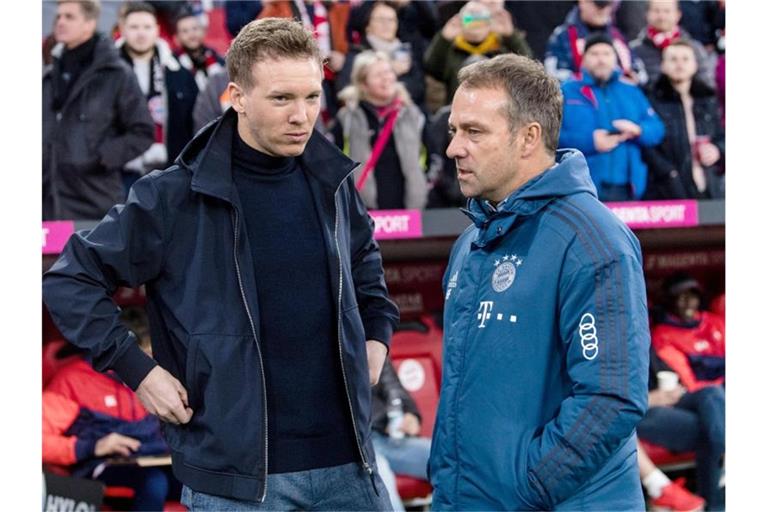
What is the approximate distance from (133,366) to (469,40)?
3368mm

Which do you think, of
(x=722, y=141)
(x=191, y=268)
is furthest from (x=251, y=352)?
(x=722, y=141)

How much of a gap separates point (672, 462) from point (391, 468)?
5.15ft

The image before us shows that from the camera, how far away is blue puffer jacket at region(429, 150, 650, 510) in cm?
175

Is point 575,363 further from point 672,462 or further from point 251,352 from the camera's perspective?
point 672,462

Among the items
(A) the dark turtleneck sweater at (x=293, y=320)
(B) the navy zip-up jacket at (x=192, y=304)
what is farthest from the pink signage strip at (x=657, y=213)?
(B) the navy zip-up jacket at (x=192, y=304)

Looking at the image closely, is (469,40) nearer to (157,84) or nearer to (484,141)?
(157,84)

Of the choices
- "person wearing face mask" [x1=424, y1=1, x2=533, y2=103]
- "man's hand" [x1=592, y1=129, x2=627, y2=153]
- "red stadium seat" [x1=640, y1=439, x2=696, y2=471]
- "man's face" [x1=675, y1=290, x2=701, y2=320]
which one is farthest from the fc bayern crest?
"man's face" [x1=675, y1=290, x2=701, y2=320]

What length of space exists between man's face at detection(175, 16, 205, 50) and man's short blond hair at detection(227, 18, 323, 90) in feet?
8.87

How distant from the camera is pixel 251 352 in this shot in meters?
2.02

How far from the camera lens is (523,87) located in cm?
191

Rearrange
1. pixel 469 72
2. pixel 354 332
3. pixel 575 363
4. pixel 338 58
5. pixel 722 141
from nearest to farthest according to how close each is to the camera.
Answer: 1. pixel 575 363
2. pixel 469 72
3. pixel 354 332
4. pixel 338 58
5. pixel 722 141

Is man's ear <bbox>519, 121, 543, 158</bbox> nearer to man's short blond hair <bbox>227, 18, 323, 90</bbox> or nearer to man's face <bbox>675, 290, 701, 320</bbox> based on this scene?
man's short blond hair <bbox>227, 18, 323, 90</bbox>

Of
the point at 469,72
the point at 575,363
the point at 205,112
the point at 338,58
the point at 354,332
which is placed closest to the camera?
the point at 575,363

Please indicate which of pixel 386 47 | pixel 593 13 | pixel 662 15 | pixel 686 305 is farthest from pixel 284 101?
pixel 686 305
